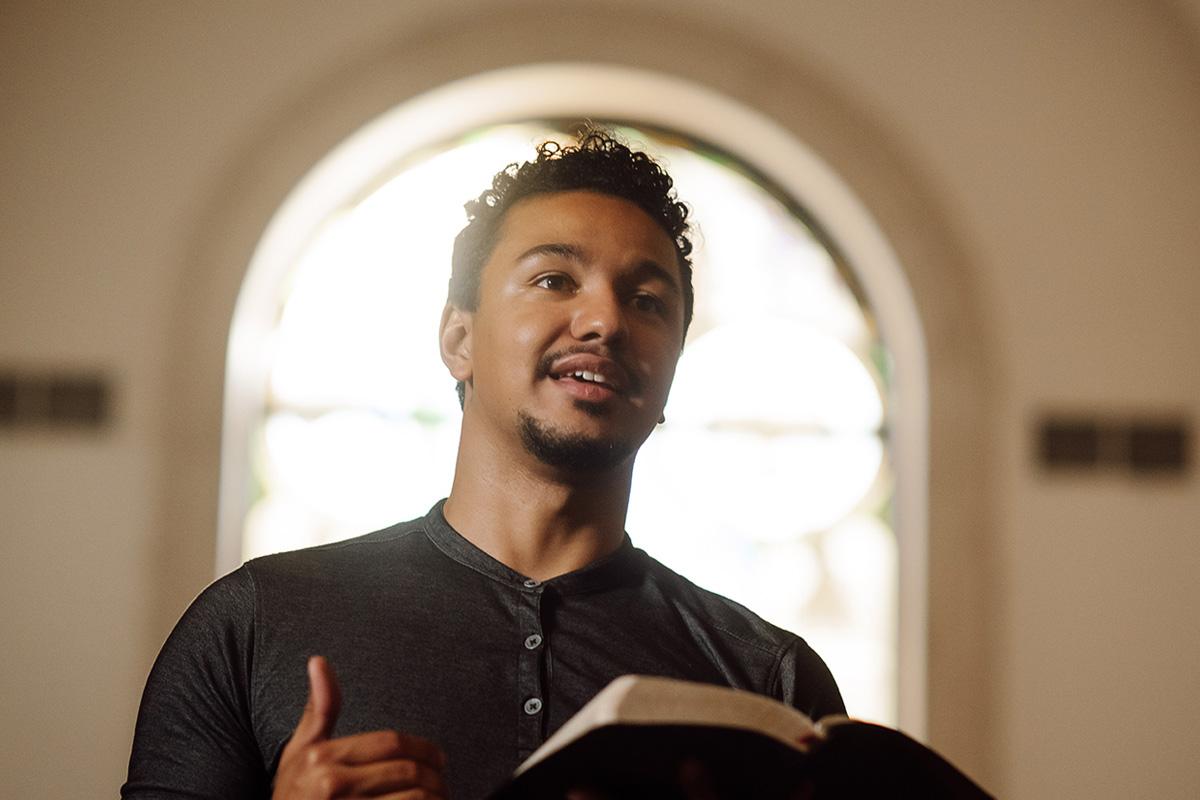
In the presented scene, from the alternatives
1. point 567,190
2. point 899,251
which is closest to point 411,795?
point 567,190

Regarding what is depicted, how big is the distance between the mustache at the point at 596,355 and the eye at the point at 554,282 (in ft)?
0.40

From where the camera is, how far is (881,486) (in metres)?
4.59

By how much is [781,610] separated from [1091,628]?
1.00 meters

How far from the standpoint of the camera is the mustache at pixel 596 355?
167 centimetres

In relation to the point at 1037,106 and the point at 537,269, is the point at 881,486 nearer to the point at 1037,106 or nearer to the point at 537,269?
the point at 1037,106

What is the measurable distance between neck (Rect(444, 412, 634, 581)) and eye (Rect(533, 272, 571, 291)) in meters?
0.23

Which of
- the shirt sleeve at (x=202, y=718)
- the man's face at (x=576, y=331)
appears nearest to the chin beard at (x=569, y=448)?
the man's face at (x=576, y=331)

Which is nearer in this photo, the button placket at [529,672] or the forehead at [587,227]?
the button placket at [529,672]

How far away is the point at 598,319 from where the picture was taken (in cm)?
169

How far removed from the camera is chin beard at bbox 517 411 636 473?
5.43 feet

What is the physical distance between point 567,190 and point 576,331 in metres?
0.31

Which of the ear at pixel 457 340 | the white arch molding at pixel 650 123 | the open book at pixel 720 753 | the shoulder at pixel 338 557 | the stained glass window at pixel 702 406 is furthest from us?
the stained glass window at pixel 702 406

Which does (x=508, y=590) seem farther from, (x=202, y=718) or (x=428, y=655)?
(x=202, y=718)

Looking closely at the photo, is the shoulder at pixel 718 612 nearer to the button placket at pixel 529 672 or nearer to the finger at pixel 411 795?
the button placket at pixel 529 672
